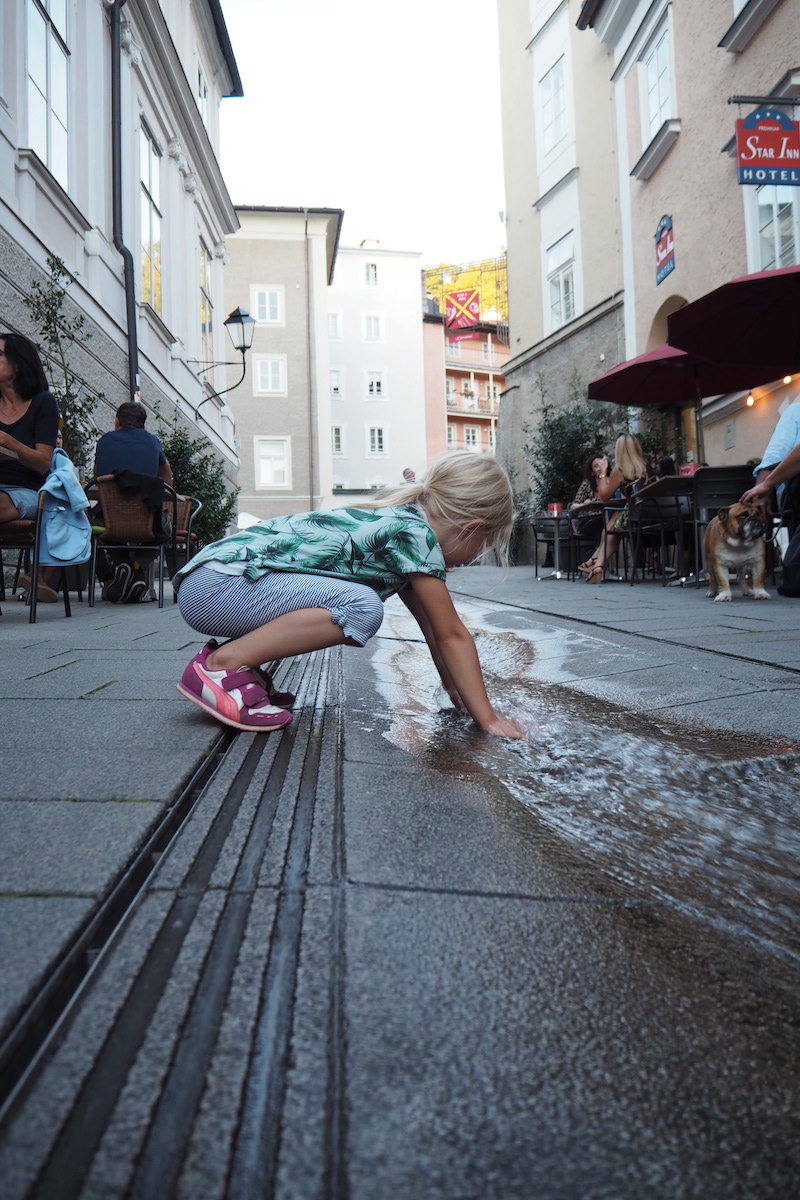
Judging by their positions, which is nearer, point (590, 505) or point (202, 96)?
point (590, 505)

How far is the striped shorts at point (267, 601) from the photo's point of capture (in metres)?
2.41

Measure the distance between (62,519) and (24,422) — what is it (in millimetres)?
615

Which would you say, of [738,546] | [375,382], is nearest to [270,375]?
[375,382]

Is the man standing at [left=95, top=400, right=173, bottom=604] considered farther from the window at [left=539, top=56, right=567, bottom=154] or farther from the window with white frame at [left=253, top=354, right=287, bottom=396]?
the window with white frame at [left=253, top=354, right=287, bottom=396]

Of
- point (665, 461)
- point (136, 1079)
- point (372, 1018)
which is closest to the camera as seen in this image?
point (136, 1079)

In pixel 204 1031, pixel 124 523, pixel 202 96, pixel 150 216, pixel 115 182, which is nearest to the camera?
pixel 204 1031

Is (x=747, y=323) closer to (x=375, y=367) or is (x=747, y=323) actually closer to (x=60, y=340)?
(x=60, y=340)

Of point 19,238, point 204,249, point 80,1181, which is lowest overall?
point 80,1181

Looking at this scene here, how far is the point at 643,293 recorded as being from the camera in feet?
46.4

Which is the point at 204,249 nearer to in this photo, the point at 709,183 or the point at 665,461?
the point at 709,183

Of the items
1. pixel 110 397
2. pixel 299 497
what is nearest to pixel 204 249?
pixel 110 397

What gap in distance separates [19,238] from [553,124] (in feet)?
45.8

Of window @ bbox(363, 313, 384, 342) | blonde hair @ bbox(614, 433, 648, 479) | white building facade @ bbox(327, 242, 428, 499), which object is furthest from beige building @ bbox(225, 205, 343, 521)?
blonde hair @ bbox(614, 433, 648, 479)

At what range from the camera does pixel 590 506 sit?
389 inches
